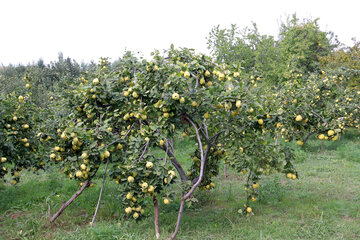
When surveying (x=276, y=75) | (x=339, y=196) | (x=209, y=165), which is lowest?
(x=339, y=196)

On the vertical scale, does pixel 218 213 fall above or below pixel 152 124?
below

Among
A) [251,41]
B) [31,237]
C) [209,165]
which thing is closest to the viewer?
[31,237]

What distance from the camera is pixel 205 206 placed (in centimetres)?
430

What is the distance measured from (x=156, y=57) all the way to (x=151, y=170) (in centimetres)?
128

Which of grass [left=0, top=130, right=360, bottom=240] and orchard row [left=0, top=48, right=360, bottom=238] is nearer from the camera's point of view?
orchard row [left=0, top=48, right=360, bottom=238]

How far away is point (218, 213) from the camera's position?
3854 mm

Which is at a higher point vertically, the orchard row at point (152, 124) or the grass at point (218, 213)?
the orchard row at point (152, 124)

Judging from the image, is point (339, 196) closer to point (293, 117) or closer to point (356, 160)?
point (293, 117)

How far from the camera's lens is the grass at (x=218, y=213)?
10.5 feet

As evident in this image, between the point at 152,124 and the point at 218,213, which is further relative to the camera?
the point at 218,213

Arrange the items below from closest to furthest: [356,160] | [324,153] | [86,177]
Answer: [86,177] → [356,160] → [324,153]

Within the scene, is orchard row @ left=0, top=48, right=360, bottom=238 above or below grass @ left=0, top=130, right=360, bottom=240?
above

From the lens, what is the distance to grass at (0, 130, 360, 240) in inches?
127

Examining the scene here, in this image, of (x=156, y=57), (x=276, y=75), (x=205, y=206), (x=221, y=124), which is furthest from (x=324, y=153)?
(x=156, y=57)
